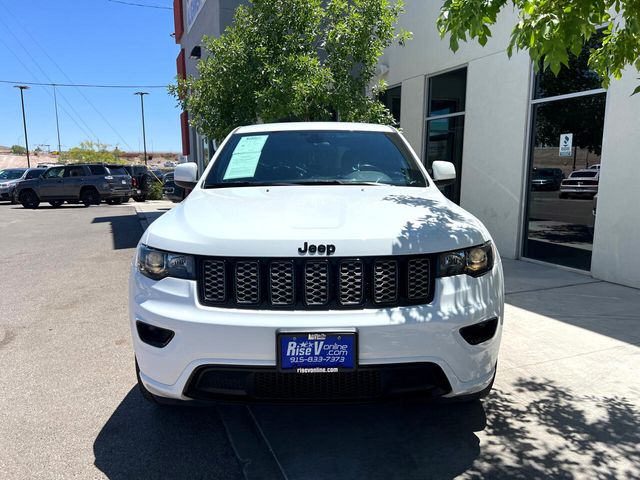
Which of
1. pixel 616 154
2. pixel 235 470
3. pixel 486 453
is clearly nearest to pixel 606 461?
pixel 486 453

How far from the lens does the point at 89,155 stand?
63969 mm

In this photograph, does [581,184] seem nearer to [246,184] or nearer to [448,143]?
[448,143]

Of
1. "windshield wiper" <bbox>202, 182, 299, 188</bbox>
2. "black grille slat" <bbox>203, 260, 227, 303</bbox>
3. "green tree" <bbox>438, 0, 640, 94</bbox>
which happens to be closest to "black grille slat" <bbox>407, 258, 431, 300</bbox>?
"black grille slat" <bbox>203, 260, 227, 303</bbox>

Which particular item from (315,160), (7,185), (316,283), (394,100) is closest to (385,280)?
(316,283)

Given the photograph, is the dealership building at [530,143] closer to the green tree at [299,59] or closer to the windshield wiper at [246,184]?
the green tree at [299,59]

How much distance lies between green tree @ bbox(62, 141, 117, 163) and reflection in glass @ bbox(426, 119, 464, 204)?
56.8 m

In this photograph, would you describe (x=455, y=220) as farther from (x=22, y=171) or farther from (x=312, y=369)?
(x=22, y=171)

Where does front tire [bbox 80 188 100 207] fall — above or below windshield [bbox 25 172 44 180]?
below

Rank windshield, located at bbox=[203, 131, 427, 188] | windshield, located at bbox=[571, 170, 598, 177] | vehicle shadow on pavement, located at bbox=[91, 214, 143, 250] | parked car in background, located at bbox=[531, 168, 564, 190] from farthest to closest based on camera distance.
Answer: vehicle shadow on pavement, located at bbox=[91, 214, 143, 250] → parked car in background, located at bbox=[531, 168, 564, 190] → windshield, located at bbox=[571, 170, 598, 177] → windshield, located at bbox=[203, 131, 427, 188]

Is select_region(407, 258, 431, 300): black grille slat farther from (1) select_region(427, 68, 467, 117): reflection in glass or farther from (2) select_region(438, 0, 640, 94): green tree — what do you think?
(1) select_region(427, 68, 467, 117): reflection in glass

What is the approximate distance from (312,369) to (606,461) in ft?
5.33

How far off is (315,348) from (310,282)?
0.99 feet

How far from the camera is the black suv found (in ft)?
72.7

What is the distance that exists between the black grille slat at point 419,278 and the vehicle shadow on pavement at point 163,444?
1.23m
